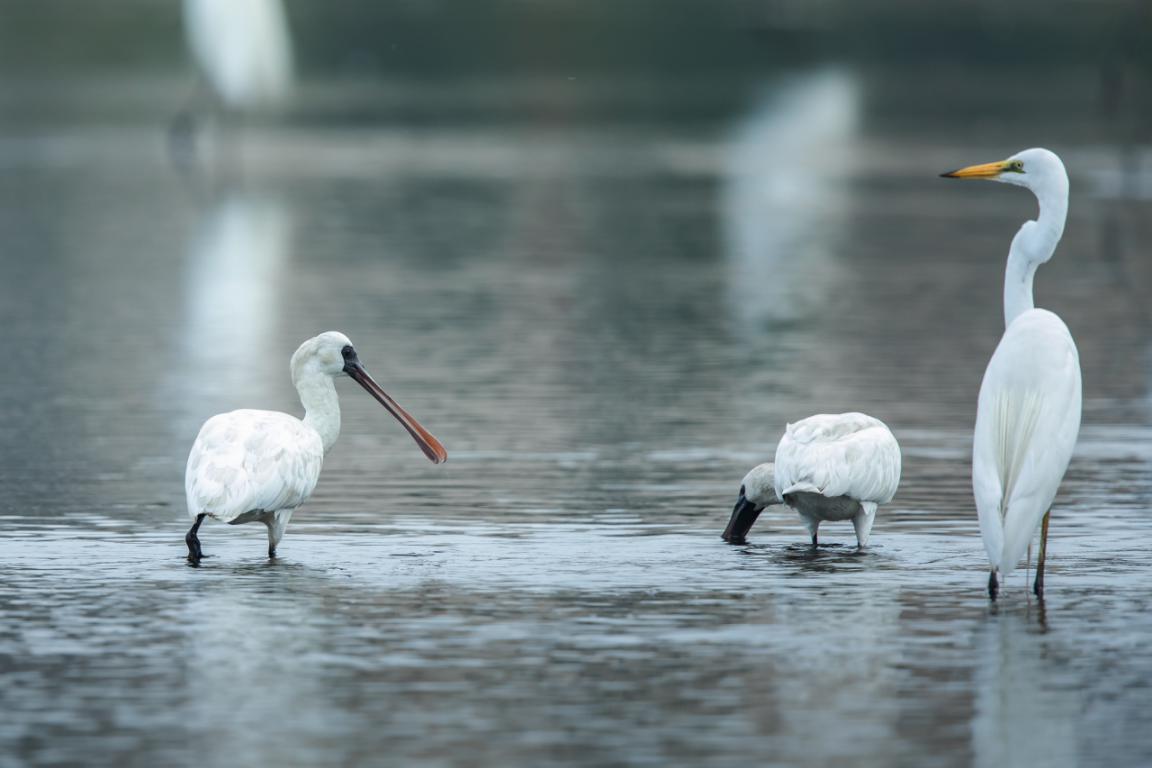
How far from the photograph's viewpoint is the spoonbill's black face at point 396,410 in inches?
477

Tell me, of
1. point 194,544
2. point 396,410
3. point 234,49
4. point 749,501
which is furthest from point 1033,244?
point 234,49

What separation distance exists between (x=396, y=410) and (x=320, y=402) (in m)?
0.56

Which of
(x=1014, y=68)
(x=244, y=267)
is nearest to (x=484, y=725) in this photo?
(x=244, y=267)

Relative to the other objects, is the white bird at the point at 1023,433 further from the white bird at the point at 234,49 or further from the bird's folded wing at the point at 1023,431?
the white bird at the point at 234,49

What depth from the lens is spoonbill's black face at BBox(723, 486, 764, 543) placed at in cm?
1159

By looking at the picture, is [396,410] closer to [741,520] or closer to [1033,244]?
[741,520]

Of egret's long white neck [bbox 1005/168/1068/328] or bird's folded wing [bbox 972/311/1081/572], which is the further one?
egret's long white neck [bbox 1005/168/1068/328]

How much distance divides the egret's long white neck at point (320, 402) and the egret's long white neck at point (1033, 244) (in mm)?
3197

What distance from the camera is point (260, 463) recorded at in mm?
10891

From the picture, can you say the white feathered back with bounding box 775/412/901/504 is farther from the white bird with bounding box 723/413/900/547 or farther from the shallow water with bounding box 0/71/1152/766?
the shallow water with bounding box 0/71/1152/766

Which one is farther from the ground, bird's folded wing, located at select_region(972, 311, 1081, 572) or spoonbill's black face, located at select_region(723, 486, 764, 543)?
bird's folded wing, located at select_region(972, 311, 1081, 572)

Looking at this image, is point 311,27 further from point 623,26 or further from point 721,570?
point 721,570

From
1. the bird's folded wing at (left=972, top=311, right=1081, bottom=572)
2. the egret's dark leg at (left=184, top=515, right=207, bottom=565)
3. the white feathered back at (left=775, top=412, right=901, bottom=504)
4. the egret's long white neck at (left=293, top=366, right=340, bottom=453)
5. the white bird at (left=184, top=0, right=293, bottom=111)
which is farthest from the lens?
the white bird at (left=184, top=0, right=293, bottom=111)

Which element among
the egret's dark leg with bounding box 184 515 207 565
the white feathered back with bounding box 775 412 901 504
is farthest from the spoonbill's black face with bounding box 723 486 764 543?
the egret's dark leg with bounding box 184 515 207 565
